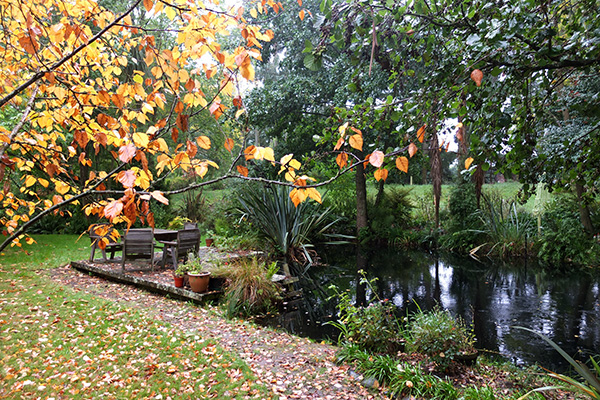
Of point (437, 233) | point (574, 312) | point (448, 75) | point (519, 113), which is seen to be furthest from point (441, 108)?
point (437, 233)

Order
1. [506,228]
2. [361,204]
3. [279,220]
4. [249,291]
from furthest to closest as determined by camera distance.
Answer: [361,204] < [506,228] < [279,220] < [249,291]

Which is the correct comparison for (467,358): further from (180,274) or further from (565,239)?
(565,239)

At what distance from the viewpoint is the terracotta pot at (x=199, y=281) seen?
16.9 ft

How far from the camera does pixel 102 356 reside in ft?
10.6

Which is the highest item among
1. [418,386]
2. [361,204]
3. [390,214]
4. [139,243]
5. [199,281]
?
[361,204]

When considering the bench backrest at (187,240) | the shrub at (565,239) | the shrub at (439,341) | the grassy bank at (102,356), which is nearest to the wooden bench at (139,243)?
the bench backrest at (187,240)

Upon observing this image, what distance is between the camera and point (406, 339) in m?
3.55

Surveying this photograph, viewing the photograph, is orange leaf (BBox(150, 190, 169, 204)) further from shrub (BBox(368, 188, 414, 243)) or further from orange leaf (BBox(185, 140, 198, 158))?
shrub (BBox(368, 188, 414, 243))

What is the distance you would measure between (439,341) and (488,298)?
10.9 ft

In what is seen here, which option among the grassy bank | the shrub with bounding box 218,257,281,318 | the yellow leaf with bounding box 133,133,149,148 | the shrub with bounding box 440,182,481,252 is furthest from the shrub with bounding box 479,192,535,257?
the yellow leaf with bounding box 133,133,149,148

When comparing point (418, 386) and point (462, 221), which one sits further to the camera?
point (462, 221)

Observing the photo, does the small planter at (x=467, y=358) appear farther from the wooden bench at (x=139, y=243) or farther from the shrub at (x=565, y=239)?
the shrub at (x=565, y=239)

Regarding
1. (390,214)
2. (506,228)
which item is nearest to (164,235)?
(390,214)

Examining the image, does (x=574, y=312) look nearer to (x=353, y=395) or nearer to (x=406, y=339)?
(x=406, y=339)
